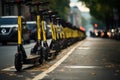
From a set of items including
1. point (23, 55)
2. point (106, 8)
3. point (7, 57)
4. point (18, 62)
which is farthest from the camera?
point (106, 8)

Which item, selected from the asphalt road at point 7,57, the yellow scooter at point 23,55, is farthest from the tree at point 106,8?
the yellow scooter at point 23,55

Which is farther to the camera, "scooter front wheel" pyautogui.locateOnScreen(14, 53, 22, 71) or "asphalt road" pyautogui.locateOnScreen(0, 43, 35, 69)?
"asphalt road" pyautogui.locateOnScreen(0, 43, 35, 69)

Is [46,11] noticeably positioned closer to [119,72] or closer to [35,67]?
[35,67]

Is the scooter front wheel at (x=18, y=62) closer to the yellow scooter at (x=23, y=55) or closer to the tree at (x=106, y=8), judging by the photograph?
the yellow scooter at (x=23, y=55)

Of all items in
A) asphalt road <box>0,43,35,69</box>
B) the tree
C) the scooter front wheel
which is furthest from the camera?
the tree

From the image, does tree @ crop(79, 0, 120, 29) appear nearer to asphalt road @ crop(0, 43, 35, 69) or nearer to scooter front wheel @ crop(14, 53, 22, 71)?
asphalt road @ crop(0, 43, 35, 69)

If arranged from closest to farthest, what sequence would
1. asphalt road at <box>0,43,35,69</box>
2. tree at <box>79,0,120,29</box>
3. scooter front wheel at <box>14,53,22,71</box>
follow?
scooter front wheel at <box>14,53,22,71</box>, asphalt road at <box>0,43,35,69</box>, tree at <box>79,0,120,29</box>

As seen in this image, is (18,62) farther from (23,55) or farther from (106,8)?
(106,8)

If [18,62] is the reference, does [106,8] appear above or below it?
above

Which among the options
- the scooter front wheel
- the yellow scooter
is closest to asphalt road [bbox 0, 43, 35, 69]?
the yellow scooter

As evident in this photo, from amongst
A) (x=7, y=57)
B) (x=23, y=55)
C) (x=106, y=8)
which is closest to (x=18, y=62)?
(x=23, y=55)

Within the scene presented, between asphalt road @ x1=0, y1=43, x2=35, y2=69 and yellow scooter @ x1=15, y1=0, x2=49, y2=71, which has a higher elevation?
yellow scooter @ x1=15, y1=0, x2=49, y2=71

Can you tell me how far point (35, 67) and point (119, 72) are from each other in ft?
7.88

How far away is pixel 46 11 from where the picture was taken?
1733cm
